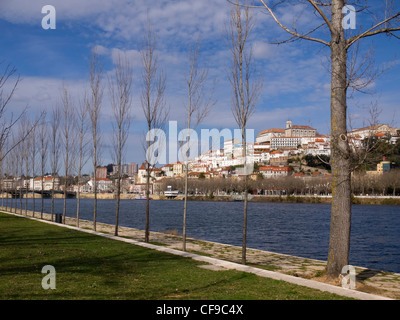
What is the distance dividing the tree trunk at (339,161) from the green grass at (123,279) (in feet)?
6.33

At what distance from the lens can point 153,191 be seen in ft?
612

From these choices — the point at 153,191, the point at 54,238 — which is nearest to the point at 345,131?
the point at 54,238

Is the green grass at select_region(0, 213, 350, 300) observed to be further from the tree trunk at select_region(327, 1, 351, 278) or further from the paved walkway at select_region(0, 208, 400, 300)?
the tree trunk at select_region(327, 1, 351, 278)

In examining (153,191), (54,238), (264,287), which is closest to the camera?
(264,287)

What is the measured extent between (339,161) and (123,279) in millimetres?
6046

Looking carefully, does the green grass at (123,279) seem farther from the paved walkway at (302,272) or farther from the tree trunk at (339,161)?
the tree trunk at (339,161)

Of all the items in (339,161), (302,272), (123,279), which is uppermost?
(339,161)

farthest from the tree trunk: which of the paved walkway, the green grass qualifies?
the green grass

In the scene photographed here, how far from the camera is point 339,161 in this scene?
32.0 ft

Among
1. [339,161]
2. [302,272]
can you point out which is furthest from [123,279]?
[302,272]

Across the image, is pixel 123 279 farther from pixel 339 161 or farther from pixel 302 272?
pixel 302 272

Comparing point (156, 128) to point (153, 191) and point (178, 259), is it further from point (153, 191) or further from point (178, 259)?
point (153, 191)

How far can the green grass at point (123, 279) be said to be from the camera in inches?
286

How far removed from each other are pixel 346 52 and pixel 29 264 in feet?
33.3
